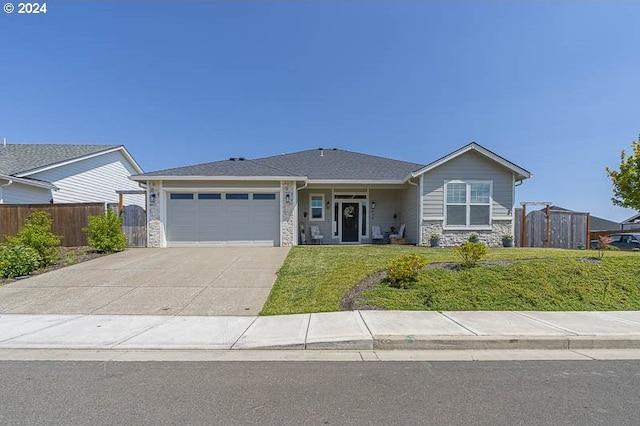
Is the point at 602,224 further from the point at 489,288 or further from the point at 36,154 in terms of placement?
the point at 36,154

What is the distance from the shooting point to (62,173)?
17.3m

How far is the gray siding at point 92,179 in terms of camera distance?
56.3ft

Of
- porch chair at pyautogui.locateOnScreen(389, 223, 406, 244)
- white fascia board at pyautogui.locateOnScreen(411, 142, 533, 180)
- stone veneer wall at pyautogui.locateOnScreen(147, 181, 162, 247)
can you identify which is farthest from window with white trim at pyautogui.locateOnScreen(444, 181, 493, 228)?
stone veneer wall at pyautogui.locateOnScreen(147, 181, 162, 247)

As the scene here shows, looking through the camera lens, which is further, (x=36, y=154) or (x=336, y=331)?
(x=36, y=154)

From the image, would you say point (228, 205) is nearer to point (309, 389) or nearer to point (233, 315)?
point (233, 315)

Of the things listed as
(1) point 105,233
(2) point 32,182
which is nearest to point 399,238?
(1) point 105,233

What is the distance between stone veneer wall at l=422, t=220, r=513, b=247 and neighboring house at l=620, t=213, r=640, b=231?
26567 mm

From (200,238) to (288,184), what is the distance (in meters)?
4.48

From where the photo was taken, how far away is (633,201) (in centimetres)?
1320

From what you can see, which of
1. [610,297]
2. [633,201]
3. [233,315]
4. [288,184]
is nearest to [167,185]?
[288,184]

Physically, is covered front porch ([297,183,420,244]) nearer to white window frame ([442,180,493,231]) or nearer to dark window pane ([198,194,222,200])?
white window frame ([442,180,493,231])

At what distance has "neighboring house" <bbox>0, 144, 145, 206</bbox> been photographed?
1502cm

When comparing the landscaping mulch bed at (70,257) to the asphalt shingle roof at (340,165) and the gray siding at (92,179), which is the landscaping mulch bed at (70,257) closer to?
the gray siding at (92,179)

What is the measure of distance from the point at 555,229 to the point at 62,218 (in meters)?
21.6
